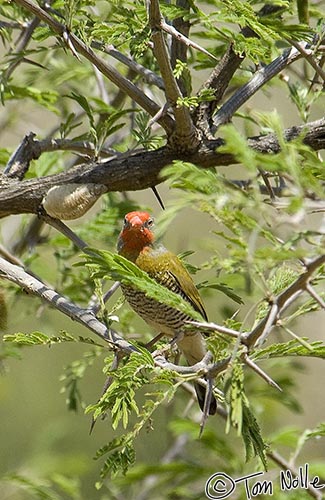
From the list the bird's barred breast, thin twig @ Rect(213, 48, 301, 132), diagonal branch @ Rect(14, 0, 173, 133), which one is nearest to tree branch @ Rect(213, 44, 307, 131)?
thin twig @ Rect(213, 48, 301, 132)

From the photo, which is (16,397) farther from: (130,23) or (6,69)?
(130,23)

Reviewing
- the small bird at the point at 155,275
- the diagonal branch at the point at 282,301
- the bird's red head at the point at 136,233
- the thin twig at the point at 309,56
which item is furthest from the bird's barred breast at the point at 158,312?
the diagonal branch at the point at 282,301

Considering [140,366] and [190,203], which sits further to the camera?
[140,366]

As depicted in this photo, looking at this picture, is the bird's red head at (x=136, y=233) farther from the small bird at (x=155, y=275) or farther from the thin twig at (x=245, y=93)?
the thin twig at (x=245, y=93)

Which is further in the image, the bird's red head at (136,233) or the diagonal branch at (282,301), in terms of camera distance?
the bird's red head at (136,233)

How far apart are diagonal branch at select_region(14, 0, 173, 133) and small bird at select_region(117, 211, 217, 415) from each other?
0.94 m

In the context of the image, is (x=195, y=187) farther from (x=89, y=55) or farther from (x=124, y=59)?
(x=124, y=59)

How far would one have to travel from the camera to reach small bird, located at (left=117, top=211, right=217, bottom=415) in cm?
367

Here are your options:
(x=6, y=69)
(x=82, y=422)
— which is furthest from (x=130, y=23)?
(x=82, y=422)

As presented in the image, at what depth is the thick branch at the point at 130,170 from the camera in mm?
2889

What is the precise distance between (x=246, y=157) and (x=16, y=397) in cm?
610

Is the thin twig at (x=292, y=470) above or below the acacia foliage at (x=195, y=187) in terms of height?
below

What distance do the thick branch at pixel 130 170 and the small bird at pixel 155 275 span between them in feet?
2.35

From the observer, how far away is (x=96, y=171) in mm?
3025
